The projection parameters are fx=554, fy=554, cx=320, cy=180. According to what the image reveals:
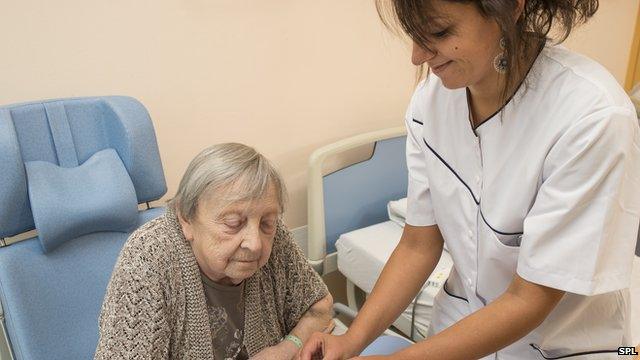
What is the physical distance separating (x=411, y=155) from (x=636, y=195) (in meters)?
0.49

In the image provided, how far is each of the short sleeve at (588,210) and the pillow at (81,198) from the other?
1093mm

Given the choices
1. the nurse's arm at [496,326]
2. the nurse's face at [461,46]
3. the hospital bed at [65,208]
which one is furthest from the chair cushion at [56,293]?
the nurse's face at [461,46]

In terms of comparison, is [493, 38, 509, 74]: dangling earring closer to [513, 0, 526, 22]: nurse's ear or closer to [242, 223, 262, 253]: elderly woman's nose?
[513, 0, 526, 22]: nurse's ear

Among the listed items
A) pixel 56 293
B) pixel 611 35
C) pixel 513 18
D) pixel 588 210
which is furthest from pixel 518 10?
pixel 611 35

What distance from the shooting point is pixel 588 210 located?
3.06 ft

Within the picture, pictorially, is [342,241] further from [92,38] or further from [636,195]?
[636,195]

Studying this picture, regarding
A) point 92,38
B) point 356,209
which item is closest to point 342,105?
point 356,209

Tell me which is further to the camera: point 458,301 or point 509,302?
point 458,301

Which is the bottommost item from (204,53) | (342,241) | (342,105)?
(342,241)

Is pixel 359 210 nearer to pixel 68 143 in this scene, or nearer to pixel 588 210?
pixel 68 143

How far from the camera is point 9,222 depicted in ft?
4.79

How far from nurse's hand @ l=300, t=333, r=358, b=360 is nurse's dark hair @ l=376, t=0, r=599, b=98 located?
0.65 m

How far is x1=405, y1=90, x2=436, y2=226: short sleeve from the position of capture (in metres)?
1.28

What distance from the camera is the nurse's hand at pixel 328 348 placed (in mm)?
1223
